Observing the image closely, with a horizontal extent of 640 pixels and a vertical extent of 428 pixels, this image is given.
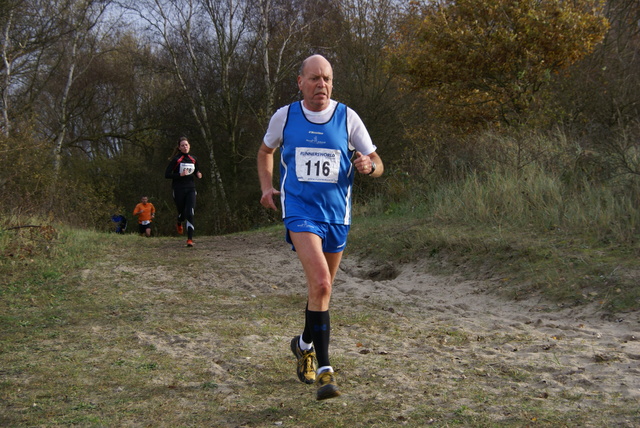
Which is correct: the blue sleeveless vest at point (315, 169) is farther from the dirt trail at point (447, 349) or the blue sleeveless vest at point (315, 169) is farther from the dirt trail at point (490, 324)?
the dirt trail at point (490, 324)

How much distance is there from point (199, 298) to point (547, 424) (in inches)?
197

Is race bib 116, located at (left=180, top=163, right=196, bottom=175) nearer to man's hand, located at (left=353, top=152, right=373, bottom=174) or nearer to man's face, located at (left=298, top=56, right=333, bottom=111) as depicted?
man's face, located at (left=298, top=56, right=333, bottom=111)

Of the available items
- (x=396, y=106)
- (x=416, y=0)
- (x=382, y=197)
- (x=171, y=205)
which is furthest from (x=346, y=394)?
(x=171, y=205)

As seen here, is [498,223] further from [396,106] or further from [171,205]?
[171,205]

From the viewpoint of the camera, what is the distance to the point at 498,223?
9.36 metres

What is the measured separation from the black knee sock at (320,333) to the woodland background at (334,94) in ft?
16.7

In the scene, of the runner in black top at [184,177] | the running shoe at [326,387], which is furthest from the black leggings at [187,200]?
the running shoe at [326,387]

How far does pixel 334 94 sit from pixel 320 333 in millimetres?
18267

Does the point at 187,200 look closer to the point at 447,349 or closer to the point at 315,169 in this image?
the point at 447,349

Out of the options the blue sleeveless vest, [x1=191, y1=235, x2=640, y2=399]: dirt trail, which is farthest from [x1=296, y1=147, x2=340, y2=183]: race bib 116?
[x1=191, y1=235, x2=640, y2=399]: dirt trail

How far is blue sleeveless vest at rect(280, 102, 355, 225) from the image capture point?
4.19m

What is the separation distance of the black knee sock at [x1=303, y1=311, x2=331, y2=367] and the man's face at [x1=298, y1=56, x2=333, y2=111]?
1.39 meters

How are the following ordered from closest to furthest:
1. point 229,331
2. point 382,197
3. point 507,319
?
point 229,331, point 507,319, point 382,197

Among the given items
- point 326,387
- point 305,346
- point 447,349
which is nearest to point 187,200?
point 447,349
